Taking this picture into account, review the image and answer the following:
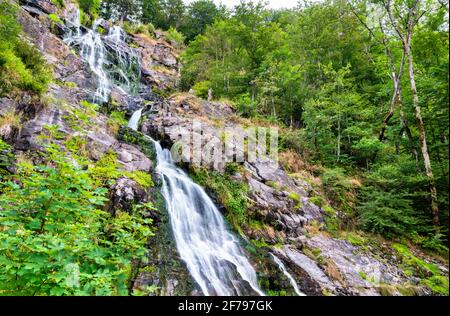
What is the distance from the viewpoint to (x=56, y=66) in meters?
12.4

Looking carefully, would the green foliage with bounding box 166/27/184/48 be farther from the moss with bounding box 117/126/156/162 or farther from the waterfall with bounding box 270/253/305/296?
the waterfall with bounding box 270/253/305/296

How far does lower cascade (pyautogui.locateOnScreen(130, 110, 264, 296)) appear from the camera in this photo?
4.26m

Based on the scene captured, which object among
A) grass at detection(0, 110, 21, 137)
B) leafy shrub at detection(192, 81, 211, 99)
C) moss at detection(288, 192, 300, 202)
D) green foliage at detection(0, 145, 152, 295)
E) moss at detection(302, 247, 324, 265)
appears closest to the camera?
green foliage at detection(0, 145, 152, 295)

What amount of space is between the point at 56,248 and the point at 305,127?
1315 centimetres

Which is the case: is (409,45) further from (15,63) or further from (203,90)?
(15,63)

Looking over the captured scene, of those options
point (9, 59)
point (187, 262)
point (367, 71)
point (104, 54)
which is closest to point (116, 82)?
point (104, 54)

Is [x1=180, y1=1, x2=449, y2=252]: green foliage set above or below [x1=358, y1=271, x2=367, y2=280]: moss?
above

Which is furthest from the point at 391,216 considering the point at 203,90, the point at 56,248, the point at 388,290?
the point at 203,90

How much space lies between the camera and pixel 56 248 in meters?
2.40

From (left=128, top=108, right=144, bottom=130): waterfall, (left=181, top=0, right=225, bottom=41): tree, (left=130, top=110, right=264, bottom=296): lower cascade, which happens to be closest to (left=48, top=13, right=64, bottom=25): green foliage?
(left=128, top=108, right=144, bottom=130): waterfall

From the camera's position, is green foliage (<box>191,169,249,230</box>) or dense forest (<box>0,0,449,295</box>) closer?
dense forest (<box>0,0,449,295</box>)

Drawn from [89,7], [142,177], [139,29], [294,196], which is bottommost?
[294,196]

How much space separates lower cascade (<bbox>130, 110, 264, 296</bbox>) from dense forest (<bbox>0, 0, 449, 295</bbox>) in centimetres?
111

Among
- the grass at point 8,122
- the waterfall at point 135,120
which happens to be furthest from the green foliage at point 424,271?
the waterfall at point 135,120
